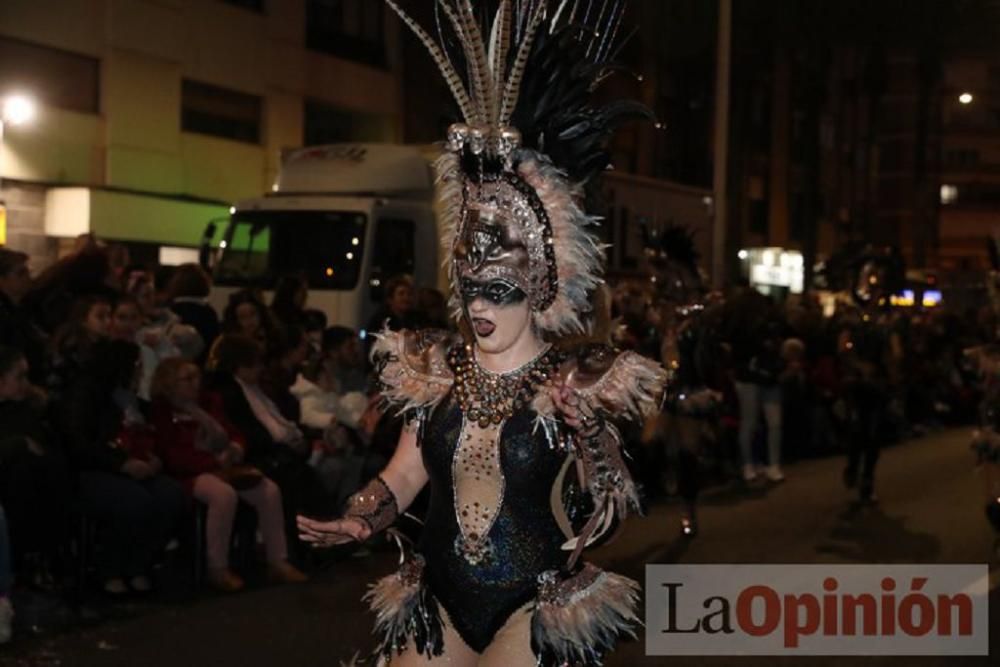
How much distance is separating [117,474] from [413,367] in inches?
193

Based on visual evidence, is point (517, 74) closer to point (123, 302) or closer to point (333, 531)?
point (333, 531)

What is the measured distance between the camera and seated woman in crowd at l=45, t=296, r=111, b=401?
30.7 feet

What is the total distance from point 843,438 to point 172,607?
12.2 m

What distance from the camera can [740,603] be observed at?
373 inches

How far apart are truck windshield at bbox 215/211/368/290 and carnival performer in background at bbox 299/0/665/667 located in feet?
43.2

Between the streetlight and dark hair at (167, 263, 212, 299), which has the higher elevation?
the streetlight

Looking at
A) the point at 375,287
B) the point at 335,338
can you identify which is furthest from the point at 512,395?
the point at 375,287

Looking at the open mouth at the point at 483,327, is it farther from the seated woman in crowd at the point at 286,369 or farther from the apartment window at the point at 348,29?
the apartment window at the point at 348,29

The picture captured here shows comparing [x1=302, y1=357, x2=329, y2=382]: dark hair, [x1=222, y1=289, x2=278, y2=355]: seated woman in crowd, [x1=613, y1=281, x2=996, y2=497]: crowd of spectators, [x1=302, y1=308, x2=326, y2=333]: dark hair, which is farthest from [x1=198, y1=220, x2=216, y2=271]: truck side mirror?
[x1=302, y1=357, x2=329, y2=382]: dark hair

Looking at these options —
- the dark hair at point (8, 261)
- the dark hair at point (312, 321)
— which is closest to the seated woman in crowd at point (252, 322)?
the dark hair at point (312, 321)

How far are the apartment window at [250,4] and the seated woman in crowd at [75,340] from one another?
50.2 ft

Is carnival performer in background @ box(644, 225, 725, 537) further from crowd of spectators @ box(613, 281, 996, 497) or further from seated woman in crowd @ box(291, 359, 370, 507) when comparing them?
seated woman in crowd @ box(291, 359, 370, 507)

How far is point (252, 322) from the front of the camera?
11.9 metres

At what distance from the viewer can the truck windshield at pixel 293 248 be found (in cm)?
1802
